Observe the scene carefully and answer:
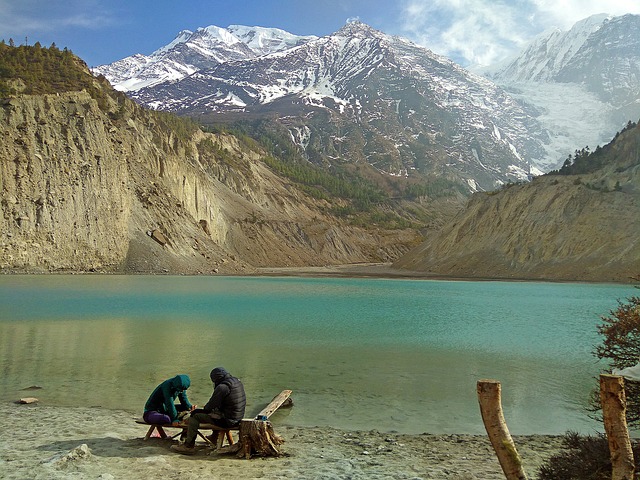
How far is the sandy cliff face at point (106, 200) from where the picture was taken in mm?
64625

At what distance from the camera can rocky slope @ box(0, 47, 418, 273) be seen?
64688 mm

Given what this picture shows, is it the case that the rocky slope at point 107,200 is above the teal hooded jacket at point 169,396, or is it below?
above

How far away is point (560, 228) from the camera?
83.1m

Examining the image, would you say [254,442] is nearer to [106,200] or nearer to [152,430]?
[152,430]

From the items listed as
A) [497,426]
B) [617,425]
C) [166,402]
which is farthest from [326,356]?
[617,425]

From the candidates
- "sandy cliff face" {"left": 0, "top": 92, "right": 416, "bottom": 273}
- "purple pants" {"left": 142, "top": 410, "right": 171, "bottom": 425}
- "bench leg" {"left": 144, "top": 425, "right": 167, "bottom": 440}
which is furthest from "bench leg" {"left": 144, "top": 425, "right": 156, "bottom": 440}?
"sandy cliff face" {"left": 0, "top": 92, "right": 416, "bottom": 273}

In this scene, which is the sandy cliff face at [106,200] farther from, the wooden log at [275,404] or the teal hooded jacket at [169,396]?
the teal hooded jacket at [169,396]

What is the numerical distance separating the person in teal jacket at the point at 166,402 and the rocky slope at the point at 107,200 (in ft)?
191

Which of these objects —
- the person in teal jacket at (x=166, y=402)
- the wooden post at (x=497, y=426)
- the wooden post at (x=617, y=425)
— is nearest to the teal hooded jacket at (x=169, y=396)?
the person in teal jacket at (x=166, y=402)

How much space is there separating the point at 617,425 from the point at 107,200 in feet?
244

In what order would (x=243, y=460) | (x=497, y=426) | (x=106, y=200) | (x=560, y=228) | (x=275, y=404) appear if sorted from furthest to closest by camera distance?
(x=560, y=228) < (x=106, y=200) < (x=275, y=404) < (x=243, y=460) < (x=497, y=426)

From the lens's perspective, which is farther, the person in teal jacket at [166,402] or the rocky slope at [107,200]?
the rocky slope at [107,200]

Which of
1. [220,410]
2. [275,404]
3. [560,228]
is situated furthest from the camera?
[560,228]

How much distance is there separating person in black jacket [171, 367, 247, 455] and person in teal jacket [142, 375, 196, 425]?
21.5 inches
